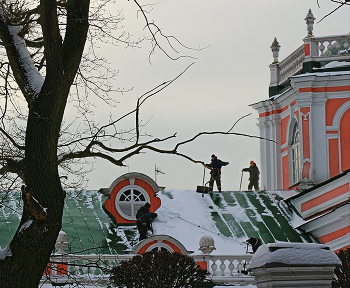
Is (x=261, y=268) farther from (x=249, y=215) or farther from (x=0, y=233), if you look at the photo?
(x=249, y=215)

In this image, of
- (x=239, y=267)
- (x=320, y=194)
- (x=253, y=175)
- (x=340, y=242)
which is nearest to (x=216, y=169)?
(x=253, y=175)

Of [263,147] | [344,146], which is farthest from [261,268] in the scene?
[263,147]

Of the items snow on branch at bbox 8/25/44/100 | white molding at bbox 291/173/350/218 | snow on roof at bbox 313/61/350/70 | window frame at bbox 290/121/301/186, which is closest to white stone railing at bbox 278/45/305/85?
snow on roof at bbox 313/61/350/70

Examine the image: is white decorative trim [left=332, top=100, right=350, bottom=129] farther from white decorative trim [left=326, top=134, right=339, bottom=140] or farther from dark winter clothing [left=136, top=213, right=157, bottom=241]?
dark winter clothing [left=136, top=213, right=157, bottom=241]

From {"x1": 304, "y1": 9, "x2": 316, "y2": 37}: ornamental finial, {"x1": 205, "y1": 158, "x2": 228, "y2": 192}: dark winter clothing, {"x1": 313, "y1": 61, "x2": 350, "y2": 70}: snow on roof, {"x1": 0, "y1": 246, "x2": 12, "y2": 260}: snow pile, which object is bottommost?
{"x1": 0, "y1": 246, "x2": 12, "y2": 260}: snow pile

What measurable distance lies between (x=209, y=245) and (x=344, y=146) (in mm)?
8738

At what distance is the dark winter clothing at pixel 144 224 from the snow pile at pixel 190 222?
487 mm

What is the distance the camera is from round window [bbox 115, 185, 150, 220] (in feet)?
82.3

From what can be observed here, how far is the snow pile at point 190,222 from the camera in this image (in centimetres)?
2383

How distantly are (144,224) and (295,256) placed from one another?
1477 centimetres

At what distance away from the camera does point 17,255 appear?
27.6 ft

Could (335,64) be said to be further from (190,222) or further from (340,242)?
(190,222)

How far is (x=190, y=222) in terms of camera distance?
81.9 feet

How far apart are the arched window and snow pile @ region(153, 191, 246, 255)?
173 inches
